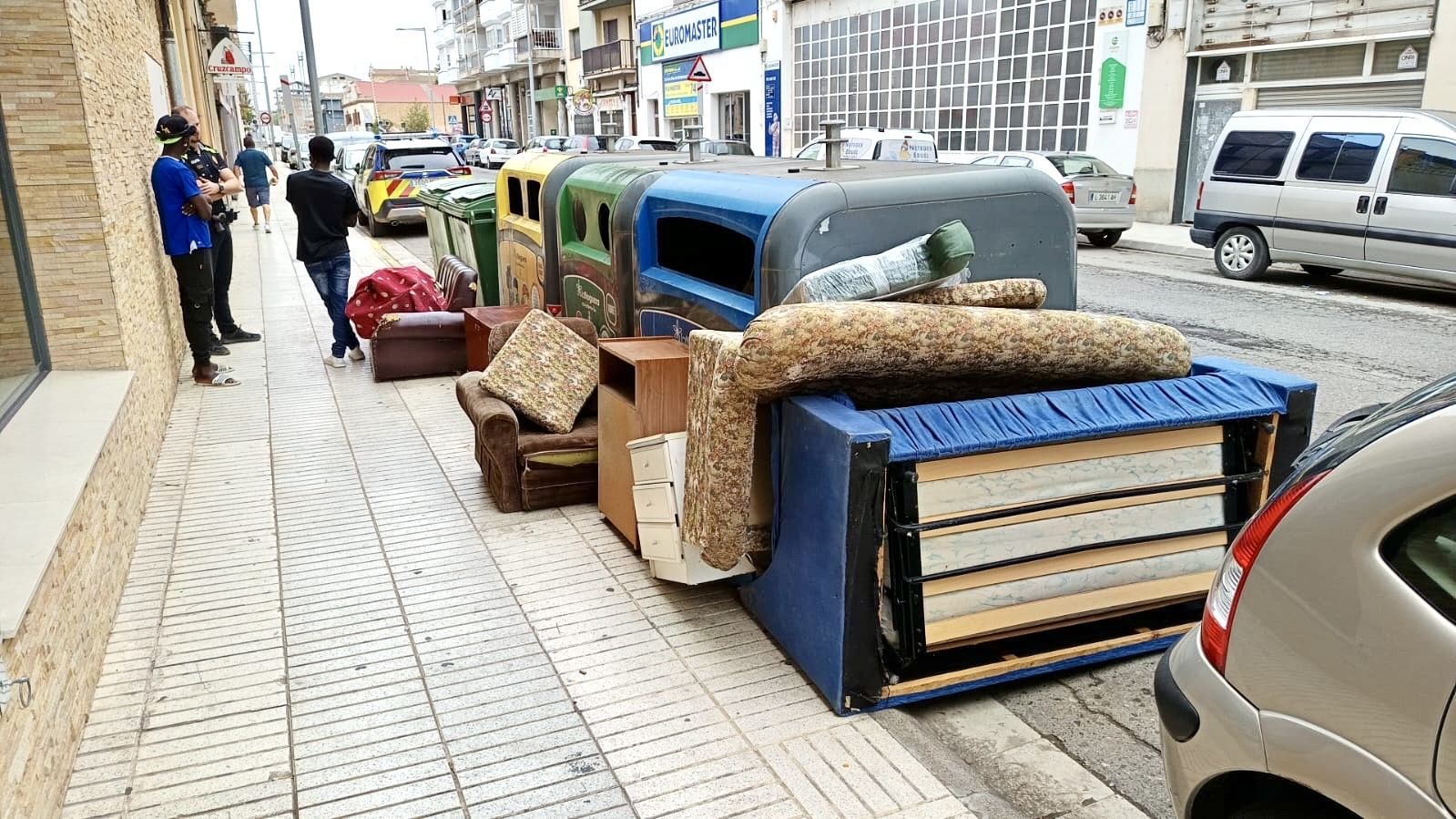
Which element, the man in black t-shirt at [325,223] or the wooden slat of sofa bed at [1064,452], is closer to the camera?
the wooden slat of sofa bed at [1064,452]

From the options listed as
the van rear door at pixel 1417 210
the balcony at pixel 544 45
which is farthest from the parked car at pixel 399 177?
the balcony at pixel 544 45

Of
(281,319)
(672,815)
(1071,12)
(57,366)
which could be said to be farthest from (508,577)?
(1071,12)

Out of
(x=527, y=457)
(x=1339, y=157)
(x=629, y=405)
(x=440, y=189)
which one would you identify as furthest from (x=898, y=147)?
(x=629, y=405)

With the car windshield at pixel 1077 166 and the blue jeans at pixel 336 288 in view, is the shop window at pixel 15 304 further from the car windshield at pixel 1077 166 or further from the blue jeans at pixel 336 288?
the car windshield at pixel 1077 166

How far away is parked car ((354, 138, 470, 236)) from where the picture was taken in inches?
712

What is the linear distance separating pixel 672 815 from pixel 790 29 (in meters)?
31.0

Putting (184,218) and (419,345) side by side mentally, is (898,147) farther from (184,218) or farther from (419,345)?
(184,218)

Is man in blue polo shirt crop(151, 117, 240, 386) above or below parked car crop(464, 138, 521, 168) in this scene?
below

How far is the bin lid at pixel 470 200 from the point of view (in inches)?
380

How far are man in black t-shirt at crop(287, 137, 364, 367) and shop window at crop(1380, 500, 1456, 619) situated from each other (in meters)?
8.13

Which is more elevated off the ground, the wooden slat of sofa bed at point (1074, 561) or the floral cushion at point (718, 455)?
the floral cushion at point (718, 455)

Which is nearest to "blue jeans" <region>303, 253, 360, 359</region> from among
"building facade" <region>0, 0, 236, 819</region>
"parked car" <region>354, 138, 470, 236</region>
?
"building facade" <region>0, 0, 236, 819</region>

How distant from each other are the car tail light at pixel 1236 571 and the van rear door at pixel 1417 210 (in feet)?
34.2

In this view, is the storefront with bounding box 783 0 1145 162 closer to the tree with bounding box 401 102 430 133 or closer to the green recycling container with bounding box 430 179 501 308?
the green recycling container with bounding box 430 179 501 308
